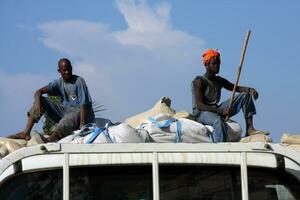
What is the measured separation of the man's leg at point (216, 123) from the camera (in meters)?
4.64

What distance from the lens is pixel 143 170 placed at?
3510mm

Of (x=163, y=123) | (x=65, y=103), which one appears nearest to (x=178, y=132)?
(x=163, y=123)

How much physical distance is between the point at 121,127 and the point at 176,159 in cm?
71

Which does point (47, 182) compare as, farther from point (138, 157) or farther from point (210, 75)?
point (210, 75)

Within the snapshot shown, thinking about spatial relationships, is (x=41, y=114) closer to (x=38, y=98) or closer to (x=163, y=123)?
(x=38, y=98)

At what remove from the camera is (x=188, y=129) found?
4383 millimetres

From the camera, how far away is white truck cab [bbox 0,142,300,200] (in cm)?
344

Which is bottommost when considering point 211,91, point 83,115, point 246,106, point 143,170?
point 143,170

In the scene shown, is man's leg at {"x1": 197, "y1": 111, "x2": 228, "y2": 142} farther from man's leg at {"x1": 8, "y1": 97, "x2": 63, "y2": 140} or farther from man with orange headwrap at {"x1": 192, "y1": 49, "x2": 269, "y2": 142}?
man's leg at {"x1": 8, "y1": 97, "x2": 63, "y2": 140}

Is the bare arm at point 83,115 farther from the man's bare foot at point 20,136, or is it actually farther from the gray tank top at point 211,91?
the gray tank top at point 211,91

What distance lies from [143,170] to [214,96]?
5.96ft

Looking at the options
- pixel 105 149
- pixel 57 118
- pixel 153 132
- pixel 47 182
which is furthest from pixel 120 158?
pixel 57 118

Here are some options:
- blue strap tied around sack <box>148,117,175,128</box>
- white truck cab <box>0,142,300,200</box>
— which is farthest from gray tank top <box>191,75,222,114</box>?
white truck cab <box>0,142,300,200</box>

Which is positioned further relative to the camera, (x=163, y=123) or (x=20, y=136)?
(x=20, y=136)
